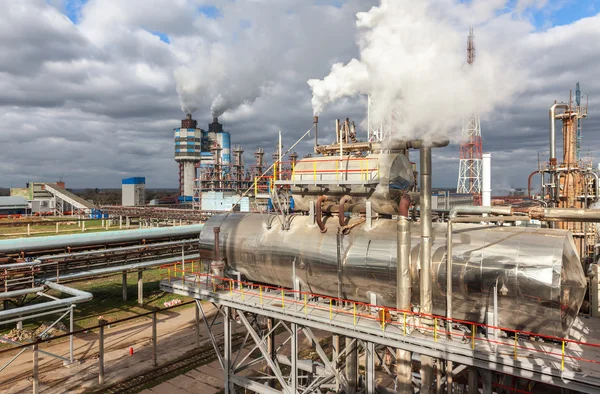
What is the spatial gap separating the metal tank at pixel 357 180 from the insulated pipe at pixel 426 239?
2090mm

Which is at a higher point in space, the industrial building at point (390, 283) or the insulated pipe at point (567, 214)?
the insulated pipe at point (567, 214)

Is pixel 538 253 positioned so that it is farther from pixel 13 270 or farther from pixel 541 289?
pixel 13 270

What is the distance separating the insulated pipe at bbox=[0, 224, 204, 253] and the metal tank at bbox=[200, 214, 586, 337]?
14840mm

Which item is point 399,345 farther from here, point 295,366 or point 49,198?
point 49,198

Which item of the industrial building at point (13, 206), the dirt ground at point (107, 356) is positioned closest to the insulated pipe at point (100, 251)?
the dirt ground at point (107, 356)

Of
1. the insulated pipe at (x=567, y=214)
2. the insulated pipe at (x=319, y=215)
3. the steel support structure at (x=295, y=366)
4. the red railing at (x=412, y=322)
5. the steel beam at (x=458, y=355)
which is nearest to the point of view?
the steel beam at (x=458, y=355)

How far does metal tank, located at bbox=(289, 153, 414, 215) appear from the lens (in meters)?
14.4

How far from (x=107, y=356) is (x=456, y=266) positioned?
20051 mm

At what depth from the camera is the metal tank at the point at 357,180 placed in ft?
47.4

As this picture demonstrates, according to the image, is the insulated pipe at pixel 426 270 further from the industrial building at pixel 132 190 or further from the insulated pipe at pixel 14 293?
the industrial building at pixel 132 190

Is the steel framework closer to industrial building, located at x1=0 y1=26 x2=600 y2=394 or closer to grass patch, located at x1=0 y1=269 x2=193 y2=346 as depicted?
industrial building, located at x1=0 y1=26 x2=600 y2=394

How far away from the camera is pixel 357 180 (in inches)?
569

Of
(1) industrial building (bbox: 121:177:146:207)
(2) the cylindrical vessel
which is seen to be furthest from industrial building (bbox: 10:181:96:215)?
(2) the cylindrical vessel

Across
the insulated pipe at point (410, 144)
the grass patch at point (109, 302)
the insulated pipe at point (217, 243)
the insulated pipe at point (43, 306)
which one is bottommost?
the grass patch at point (109, 302)
